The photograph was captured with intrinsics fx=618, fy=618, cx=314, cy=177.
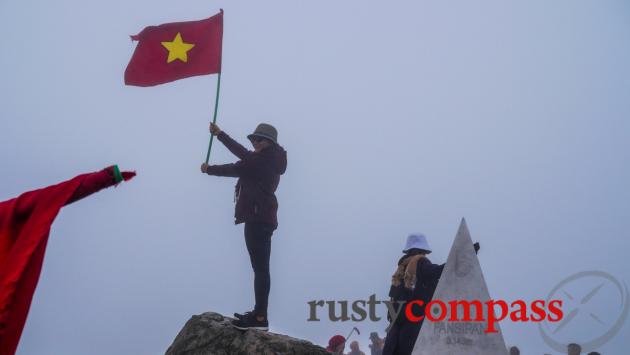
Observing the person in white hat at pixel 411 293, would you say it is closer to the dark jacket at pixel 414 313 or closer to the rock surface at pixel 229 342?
the dark jacket at pixel 414 313

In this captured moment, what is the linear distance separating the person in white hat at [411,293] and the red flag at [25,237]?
485 cm

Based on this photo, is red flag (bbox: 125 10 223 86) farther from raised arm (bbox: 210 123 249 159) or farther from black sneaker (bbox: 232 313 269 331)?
black sneaker (bbox: 232 313 269 331)

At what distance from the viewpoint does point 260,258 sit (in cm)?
763

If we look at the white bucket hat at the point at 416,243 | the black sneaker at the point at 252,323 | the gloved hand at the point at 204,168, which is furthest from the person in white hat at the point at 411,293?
the gloved hand at the point at 204,168

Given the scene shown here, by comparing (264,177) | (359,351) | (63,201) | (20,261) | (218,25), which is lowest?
(359,351)

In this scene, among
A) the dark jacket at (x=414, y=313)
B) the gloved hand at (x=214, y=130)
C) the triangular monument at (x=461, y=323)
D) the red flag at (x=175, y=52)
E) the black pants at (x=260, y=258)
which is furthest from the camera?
the red flag at (x=175, y=52)

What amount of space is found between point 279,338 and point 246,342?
1.40 ft

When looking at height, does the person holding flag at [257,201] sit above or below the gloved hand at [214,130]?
below

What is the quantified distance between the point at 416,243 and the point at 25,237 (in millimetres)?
5421

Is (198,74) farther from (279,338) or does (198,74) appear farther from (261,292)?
(279,338)

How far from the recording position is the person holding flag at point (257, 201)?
7629 mm

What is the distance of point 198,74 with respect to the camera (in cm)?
855

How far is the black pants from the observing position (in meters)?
7.61

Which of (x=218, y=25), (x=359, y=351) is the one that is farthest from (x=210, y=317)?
(x=359, y=351)
